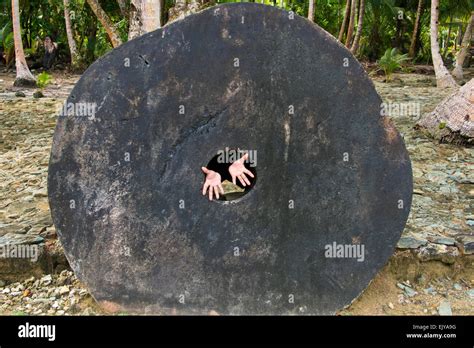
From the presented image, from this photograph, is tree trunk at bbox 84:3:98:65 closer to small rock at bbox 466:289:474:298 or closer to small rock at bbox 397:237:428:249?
small rock at bbox 397:237:428:249

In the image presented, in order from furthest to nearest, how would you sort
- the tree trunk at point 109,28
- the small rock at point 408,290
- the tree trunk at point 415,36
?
the tree trunk at point 415,36, the tree trunk at point 109,28, the small rock at point 408,290

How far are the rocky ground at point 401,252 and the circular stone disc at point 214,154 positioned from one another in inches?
21.5

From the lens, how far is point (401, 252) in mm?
3740

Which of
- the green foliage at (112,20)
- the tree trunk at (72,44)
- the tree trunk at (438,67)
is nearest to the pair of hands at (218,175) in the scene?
the tree trunk at (438,67)

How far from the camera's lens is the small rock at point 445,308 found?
3.40 m

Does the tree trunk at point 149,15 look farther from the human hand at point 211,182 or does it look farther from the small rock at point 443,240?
the small rock at point 443,240

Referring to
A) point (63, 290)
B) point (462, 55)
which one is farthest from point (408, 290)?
point (462, 55)

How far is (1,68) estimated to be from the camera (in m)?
14.6

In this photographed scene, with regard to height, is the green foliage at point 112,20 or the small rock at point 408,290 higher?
the green foliage at point 112,20

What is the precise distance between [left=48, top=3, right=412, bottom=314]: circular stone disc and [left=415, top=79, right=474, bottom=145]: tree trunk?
3456 millimetres

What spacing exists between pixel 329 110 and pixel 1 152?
4.65m

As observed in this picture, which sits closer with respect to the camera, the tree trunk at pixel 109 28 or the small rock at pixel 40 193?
the small rock at pixel 40 193

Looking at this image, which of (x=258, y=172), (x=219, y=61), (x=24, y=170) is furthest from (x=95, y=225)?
(x=24, y=170)

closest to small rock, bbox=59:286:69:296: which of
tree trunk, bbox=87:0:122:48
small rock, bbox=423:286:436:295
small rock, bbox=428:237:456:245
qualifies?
small rock, bbox=423:286:436:295
